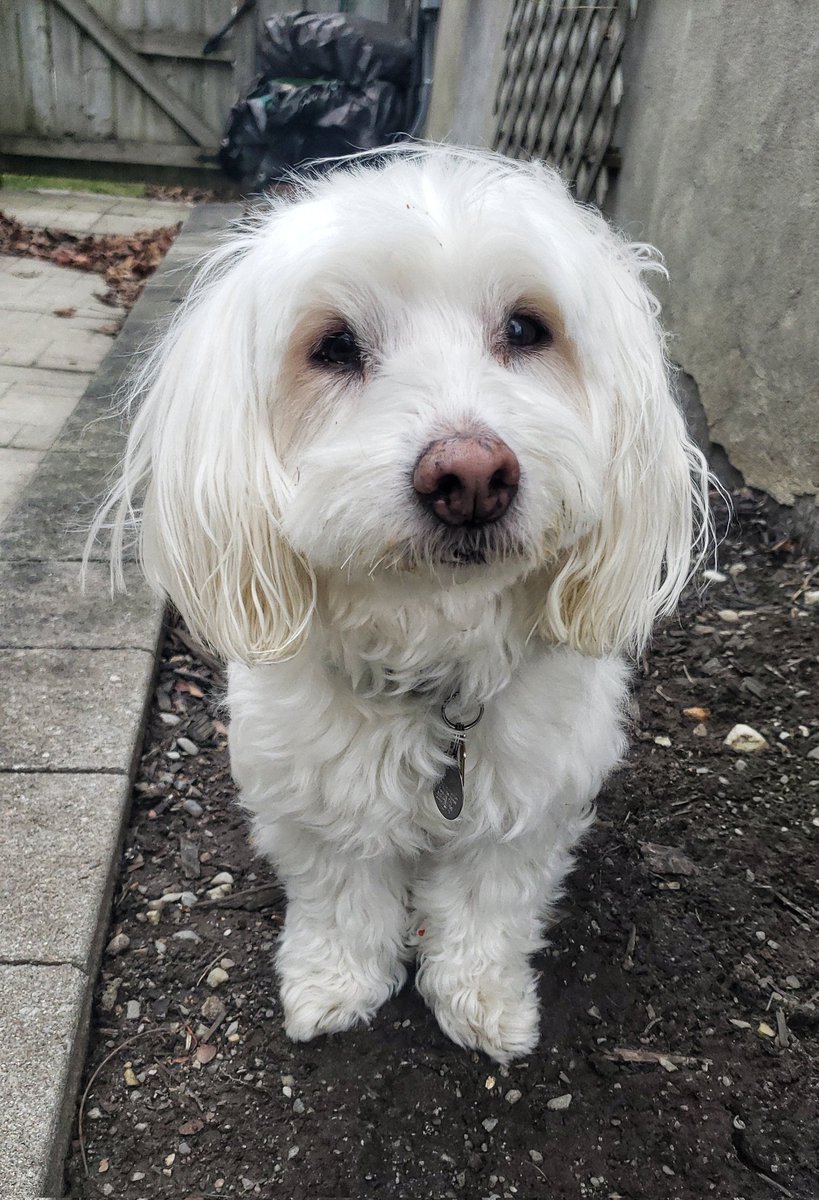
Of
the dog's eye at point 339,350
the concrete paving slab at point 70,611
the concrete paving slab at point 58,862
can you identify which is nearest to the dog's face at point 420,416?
the dog's eye at point 339,350

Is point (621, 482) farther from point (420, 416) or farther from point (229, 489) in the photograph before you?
point (229, 489)

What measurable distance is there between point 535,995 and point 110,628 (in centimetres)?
159

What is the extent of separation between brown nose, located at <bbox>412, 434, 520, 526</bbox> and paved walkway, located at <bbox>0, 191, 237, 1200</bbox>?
1212 millimetres

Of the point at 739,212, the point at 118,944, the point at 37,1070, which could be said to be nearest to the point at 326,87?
the point at 739,212

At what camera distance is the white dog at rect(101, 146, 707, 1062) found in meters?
1.26

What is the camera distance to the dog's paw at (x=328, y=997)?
1.82m

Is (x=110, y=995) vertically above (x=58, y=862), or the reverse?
(x=58, y=862)

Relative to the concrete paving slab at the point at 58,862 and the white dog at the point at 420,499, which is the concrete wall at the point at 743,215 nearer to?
the white dog at the point at 420,499

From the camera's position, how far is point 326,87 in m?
7.86

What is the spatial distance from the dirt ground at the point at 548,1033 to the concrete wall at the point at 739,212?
1097mm

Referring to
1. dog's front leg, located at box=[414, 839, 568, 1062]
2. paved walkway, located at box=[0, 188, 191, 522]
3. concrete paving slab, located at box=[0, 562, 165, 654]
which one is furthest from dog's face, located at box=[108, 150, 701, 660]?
paved walkway, located at box=[0, 188, 191, 522]

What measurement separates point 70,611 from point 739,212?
105 inches

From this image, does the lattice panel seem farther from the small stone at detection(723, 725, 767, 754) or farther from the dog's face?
the dog's face

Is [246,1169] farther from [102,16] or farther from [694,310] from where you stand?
[102,16]
